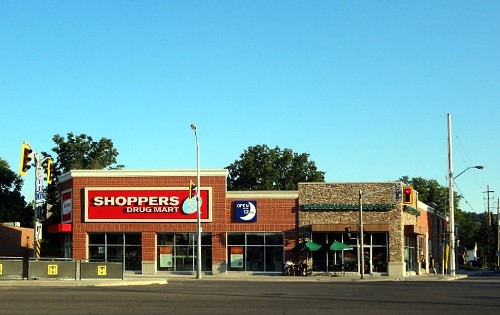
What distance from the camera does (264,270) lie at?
5478 cm

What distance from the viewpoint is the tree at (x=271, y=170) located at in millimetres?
99688

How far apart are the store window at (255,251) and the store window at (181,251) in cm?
165

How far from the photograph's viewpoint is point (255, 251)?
55.1m

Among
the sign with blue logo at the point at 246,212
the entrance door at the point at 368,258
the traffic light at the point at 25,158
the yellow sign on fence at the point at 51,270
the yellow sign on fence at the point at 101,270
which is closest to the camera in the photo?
the traffic light at the point at 25,158

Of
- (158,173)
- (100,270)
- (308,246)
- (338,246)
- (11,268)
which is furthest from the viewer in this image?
(158,173)

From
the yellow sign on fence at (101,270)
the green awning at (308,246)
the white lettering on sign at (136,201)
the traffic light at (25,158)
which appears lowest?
the yellow sign on fence at (101,270)

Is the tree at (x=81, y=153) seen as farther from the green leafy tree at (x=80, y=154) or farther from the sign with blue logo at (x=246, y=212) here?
the sign with blue logo at (x=246, y=212)

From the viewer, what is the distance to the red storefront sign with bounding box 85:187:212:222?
180ft

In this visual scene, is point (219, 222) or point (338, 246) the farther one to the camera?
point (219, 222)

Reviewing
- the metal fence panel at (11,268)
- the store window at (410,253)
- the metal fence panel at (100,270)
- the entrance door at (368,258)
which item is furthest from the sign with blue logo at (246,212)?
the metal fence panel at (11,268)

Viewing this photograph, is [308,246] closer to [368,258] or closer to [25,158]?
[368,258]

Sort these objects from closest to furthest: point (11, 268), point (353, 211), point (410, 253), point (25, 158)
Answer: point (25, 158) → point (11, 268) → point (353, 211) → point (410, 253)

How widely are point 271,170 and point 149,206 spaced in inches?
1791

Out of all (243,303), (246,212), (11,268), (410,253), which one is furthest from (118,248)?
(243,303)
